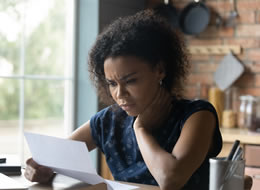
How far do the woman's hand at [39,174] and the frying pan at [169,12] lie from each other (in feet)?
7.68

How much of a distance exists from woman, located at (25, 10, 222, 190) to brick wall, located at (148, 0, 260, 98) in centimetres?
158

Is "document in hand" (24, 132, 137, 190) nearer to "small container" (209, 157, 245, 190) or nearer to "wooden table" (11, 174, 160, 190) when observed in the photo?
"wooden table" (11, 174, 160, 190)

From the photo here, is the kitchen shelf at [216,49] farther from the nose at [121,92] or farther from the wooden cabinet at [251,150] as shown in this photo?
the nose at [121,92]

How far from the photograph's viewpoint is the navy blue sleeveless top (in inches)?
61.1

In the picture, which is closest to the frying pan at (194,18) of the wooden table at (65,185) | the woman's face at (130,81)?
the woman's face at (130,81)

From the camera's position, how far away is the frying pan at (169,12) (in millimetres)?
3475

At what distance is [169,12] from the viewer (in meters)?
3.49

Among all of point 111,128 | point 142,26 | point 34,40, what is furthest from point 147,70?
point 34,40

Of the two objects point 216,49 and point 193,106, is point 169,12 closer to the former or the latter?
point 216,49

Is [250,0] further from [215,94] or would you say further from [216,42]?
[215,94]

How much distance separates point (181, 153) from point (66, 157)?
14.9 inches

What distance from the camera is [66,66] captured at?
3.34 m

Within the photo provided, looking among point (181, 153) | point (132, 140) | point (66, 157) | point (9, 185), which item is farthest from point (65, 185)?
point (132, 140)

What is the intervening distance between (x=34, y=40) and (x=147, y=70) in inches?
194
